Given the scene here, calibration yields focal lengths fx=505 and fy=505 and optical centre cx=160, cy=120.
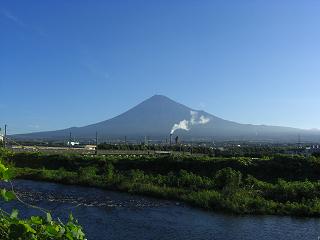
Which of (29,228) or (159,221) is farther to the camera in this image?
(159,221)

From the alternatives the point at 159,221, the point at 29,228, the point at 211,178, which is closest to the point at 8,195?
the point at 29,228

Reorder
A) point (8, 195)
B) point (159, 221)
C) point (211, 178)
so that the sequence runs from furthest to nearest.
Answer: point (211, 178) < point (159, 221) < point (8, 195)

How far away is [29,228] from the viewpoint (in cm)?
215

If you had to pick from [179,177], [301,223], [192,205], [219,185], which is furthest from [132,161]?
[301,223]

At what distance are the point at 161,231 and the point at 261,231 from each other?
3241 mm

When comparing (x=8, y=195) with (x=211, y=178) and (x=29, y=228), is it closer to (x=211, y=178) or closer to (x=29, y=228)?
(x=29, y=228)

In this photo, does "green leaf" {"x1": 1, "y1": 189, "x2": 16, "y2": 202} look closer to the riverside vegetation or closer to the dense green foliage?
the dense green foliage

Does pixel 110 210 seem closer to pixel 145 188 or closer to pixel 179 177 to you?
pixel 145 188

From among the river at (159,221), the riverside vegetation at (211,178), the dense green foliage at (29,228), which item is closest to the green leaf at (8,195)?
the dense green foliage at (29,228)

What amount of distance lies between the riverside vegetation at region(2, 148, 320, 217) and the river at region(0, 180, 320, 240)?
3.73 ft

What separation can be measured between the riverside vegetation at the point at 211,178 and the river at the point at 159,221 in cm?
114

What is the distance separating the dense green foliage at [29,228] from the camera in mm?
2139

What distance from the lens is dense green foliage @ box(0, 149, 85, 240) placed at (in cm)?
214

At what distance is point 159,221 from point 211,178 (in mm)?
11459
